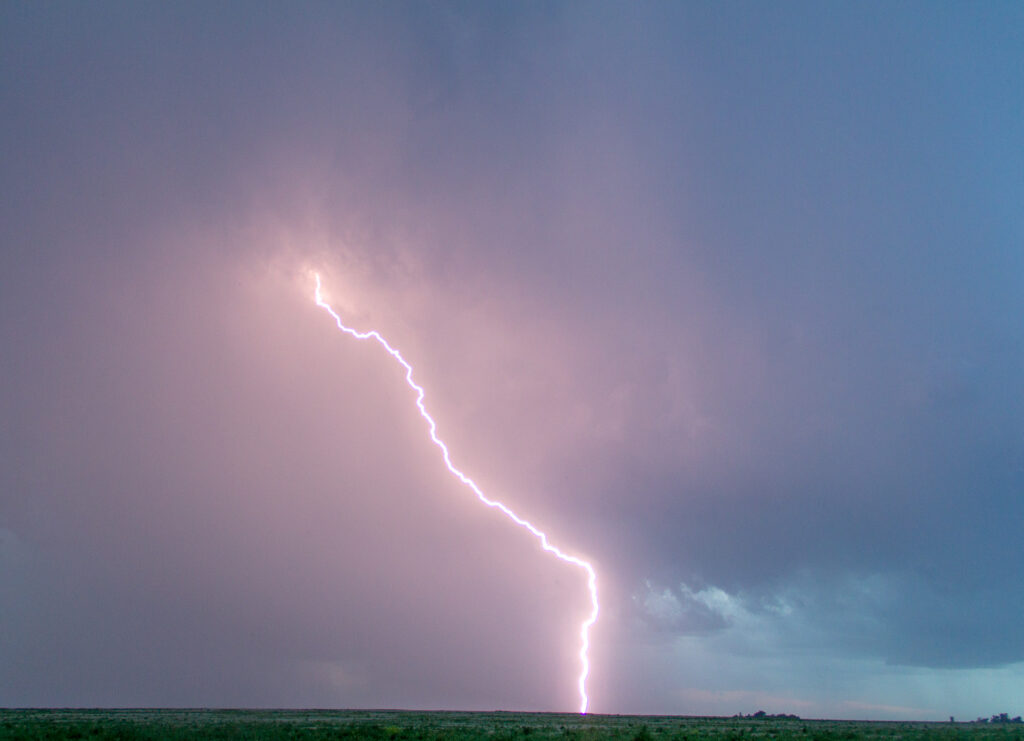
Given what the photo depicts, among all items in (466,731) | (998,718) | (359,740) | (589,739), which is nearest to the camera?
(589,739)

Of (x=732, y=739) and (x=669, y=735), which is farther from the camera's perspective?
(x=669, y=735)

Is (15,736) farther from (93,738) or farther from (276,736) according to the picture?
(276,736)

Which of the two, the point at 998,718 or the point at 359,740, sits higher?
the point at 998,718

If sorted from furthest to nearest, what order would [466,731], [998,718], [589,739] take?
[998,718] < [466,731] < [589,739]

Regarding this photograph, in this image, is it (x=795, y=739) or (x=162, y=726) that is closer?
(x=795, y=739)

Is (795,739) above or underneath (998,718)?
underneath

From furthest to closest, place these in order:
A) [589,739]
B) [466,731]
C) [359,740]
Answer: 1. [466,731]
2. [359,740]
3. [589,739]

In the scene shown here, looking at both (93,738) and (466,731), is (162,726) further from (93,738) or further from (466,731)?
(466,731)

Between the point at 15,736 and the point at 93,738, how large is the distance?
5710mm

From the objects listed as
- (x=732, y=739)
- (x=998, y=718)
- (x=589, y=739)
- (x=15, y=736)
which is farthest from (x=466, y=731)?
(x=998, y=718)

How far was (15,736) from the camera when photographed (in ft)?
165

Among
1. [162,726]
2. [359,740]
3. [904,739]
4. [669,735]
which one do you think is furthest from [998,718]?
[162,726]

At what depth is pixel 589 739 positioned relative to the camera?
161ft

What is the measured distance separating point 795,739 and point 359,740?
30.3 m
